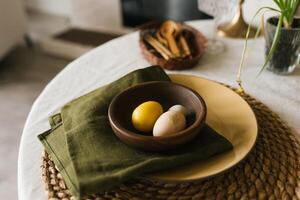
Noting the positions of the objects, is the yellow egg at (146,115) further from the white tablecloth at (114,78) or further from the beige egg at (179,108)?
the white tablecloth at (114,78)

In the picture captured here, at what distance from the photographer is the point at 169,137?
477mm

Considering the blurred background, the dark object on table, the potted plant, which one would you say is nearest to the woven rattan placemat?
the potted plant

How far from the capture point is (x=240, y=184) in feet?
1.60

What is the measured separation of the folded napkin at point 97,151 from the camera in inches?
18.0

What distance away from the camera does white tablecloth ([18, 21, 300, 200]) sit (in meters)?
0.58

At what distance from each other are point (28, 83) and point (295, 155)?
164cm

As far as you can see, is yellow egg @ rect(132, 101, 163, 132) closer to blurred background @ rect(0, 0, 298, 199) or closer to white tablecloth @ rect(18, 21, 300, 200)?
white tablecloth @ rect(18, 21, 300, 200)

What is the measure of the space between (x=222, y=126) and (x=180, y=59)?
0.27 meters

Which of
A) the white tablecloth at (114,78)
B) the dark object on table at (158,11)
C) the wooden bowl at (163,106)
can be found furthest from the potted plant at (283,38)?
the dark object on table at (158,11)

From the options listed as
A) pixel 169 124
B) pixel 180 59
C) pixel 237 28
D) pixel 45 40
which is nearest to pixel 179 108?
pixel 169 124

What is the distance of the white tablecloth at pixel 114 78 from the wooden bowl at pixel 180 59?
0.02 m

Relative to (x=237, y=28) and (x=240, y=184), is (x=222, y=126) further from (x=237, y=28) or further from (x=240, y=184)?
(x=237, y=28)

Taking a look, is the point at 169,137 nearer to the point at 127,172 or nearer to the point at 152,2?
the point at 127,172

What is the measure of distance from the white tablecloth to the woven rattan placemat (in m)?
0.04
